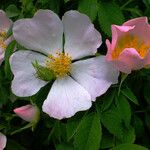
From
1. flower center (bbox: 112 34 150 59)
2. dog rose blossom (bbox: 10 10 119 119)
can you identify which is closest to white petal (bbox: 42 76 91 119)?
dog rose blossom (bbox: 10 10 119 119)

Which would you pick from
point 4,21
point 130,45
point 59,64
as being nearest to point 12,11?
point 4,21

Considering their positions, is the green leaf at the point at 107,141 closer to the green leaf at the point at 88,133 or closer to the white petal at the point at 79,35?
the green leaf at the point at 88,133

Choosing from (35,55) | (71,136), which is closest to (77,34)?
(35,55)

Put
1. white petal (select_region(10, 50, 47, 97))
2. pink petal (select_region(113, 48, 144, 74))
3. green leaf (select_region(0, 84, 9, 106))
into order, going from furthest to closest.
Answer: green leaf (select_region(0, 84, 9, 106)), white petal (select_region(10, 50, 47, 97)), pink petal (select_region(113, 48, 144, 74))

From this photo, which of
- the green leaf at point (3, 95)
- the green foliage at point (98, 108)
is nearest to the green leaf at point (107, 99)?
the green foliage at point (98, 108)

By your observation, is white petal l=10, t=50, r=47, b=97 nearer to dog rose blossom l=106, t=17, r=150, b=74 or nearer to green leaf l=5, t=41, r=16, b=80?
green leaf l=5, t=41, r=16, b=80

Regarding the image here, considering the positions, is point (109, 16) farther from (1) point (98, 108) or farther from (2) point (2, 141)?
(2) point (2, 141)
